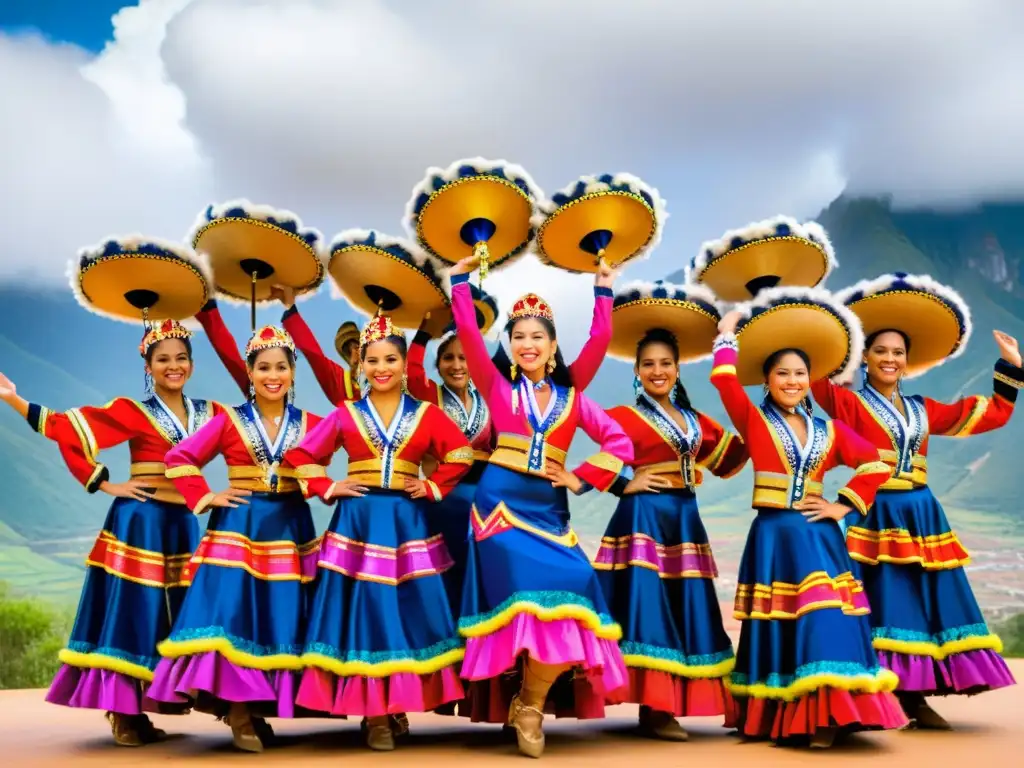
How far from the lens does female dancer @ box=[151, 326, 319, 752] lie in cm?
420

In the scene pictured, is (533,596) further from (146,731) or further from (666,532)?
(146,731)

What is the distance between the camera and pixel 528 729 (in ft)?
13.5

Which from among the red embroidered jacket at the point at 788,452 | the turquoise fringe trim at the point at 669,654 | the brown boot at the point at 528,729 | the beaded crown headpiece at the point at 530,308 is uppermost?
the beaded crown headpiece at the point at 530,308

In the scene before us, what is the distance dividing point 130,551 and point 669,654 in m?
2.25

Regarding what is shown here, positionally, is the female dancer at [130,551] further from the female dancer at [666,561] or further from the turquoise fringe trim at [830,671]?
the turquoise fringe trim at [830,671]

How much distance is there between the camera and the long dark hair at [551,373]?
452cm

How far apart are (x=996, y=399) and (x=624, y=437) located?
80.7 inches

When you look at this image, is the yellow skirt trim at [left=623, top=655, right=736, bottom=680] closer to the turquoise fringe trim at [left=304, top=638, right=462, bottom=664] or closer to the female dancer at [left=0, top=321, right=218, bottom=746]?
the turquoise fringe trim at [left=304, top=638, right=462, bottom=664]

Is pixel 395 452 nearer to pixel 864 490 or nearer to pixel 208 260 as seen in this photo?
pixel 208 260

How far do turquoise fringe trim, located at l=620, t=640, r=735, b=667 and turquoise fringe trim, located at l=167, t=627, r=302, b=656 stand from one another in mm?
1349

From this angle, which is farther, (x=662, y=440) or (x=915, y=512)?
(x=915, y=512)

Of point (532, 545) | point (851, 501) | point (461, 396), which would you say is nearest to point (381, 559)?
point (532, 545)

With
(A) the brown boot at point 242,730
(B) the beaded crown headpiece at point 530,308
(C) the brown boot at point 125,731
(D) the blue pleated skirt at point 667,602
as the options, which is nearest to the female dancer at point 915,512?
(D) the blue pleated skirt at point 667,602

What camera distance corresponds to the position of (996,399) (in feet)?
17.5
